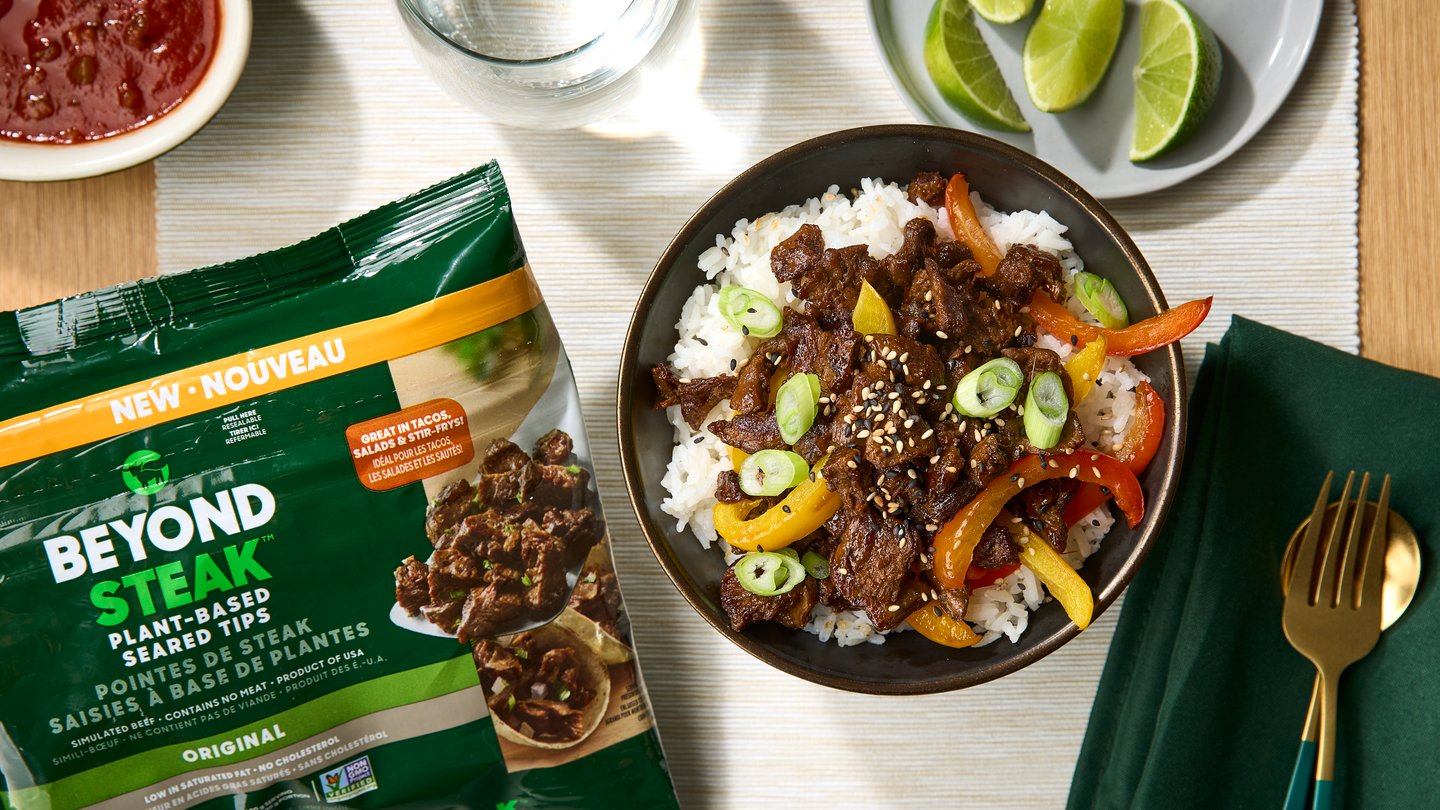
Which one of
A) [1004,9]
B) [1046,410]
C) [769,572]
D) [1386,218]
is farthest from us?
[1386,218]

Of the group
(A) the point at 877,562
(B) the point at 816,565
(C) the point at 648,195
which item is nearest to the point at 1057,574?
(A) the point at 877,562

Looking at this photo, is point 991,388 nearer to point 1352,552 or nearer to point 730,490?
point 730,490

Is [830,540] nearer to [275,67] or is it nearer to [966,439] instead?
[966,439]

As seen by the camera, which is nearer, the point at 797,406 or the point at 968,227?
the point at 797,406

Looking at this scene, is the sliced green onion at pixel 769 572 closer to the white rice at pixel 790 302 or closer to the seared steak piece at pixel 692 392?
the white rice at pixel 790 302

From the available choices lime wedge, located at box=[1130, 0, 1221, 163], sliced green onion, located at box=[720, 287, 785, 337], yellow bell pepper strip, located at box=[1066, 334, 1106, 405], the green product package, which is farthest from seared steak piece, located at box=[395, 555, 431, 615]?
lime wedge, located at box=[1130, 0, 1221, 163]

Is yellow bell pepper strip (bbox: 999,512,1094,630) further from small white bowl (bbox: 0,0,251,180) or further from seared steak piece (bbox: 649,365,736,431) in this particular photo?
small white bowl (bbox: 0,0,251,180)

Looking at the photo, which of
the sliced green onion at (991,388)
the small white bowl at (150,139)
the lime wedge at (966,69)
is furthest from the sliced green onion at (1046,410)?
the small white bowl at (150,139)
